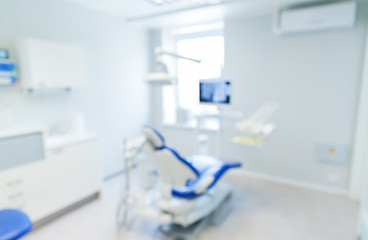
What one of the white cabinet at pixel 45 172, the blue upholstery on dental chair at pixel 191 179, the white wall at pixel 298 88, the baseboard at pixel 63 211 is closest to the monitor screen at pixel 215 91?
the blue upholstery on dental chair at pixel 191 179

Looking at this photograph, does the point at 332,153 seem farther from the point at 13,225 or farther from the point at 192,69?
the point at 13,225

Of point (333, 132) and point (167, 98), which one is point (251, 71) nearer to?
point (333, 132)

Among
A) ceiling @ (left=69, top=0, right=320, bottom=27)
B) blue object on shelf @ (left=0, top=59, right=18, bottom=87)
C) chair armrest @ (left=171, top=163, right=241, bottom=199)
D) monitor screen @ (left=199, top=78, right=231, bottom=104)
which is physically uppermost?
ceiling @ (left=69, top=0, right=320, bottom=27)

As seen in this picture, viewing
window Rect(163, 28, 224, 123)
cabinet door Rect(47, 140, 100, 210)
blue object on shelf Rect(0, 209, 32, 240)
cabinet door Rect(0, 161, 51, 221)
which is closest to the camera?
blue object on shelf Rect(0, 209, 32, 240)

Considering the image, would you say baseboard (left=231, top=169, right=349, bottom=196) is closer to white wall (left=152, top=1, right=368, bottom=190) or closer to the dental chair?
white wall (left=152, top=1, right=368, bottom=190)

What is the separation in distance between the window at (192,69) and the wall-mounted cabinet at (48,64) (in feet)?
4.67

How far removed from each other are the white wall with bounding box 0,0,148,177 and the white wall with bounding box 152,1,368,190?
1.62 metres

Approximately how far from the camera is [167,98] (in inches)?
172

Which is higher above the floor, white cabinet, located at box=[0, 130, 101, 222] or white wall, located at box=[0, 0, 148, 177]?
white wall, located at box=[0, 0, 148, 177]

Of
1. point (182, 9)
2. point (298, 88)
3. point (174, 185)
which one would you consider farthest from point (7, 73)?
point (298, 88)

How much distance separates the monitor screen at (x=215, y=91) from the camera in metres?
2.57

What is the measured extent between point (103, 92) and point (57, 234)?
1972 mm

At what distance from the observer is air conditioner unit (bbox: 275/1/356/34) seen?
8.57 feet

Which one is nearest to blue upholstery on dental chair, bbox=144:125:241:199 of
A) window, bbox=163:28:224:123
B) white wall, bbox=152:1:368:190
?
window, bbox=163:28:224:123
